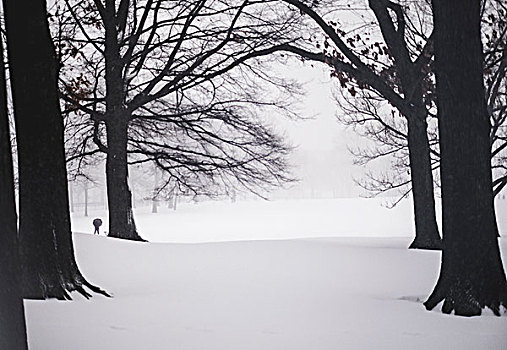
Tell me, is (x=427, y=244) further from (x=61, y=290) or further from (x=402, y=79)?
(x=61, y=290)

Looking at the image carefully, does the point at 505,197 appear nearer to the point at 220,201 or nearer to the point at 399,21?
the point at 399,21

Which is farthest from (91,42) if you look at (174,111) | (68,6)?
(174,111)

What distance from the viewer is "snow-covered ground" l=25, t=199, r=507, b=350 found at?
2.06 m

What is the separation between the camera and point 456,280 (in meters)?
2.43

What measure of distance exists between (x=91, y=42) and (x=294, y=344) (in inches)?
178

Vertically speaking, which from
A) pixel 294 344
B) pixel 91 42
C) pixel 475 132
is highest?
pixel 91 42

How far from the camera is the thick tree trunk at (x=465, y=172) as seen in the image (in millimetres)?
2387

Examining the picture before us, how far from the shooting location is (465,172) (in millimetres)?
2400

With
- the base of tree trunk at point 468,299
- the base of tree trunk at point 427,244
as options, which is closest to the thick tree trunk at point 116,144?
the base of tree trunk at point 427,244

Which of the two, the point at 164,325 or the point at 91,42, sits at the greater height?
the point at 91,42

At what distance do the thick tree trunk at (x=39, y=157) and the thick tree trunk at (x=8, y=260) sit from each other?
98cm

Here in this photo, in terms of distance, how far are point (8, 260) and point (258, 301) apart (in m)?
1.32

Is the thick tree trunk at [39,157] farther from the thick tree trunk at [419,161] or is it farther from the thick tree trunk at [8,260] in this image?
the thick tree trunk at [419,161]

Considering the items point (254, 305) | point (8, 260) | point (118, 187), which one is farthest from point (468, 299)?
point (118, 187)
